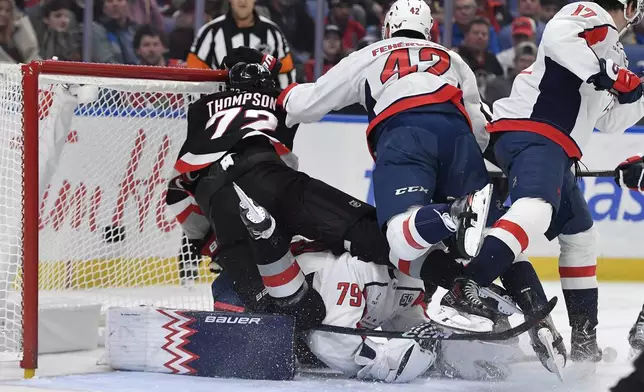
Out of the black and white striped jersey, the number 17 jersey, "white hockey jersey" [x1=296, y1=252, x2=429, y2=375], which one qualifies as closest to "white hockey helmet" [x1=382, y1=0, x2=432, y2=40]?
the number 17 jersey

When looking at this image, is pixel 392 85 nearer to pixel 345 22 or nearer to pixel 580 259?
pixel 580 259

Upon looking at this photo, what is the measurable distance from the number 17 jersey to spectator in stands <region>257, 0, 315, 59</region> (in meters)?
2.37

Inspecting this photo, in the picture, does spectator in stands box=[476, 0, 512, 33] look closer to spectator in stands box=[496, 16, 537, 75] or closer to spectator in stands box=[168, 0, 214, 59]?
spectator in stands box=[496, 16, 537, 75]

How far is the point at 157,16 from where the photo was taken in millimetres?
6254

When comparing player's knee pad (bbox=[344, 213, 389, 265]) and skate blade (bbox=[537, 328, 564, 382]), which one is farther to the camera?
player's knee pad (bbox=[344, 213, 389, 265])

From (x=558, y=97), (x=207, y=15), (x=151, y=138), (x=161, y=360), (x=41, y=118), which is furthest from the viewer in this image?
(x=207, y=15)

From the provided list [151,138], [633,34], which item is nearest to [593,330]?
[151,138]

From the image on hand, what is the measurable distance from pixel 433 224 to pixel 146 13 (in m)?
3.60

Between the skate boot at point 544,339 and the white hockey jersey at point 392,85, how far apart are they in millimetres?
554

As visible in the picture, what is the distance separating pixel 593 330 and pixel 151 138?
1597mm

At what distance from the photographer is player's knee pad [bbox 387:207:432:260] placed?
3.12 metres

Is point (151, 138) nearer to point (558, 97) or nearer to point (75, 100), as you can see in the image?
point (75, 100)

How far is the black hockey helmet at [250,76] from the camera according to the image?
3.83 meters

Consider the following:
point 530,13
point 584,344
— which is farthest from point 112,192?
point 530,13
